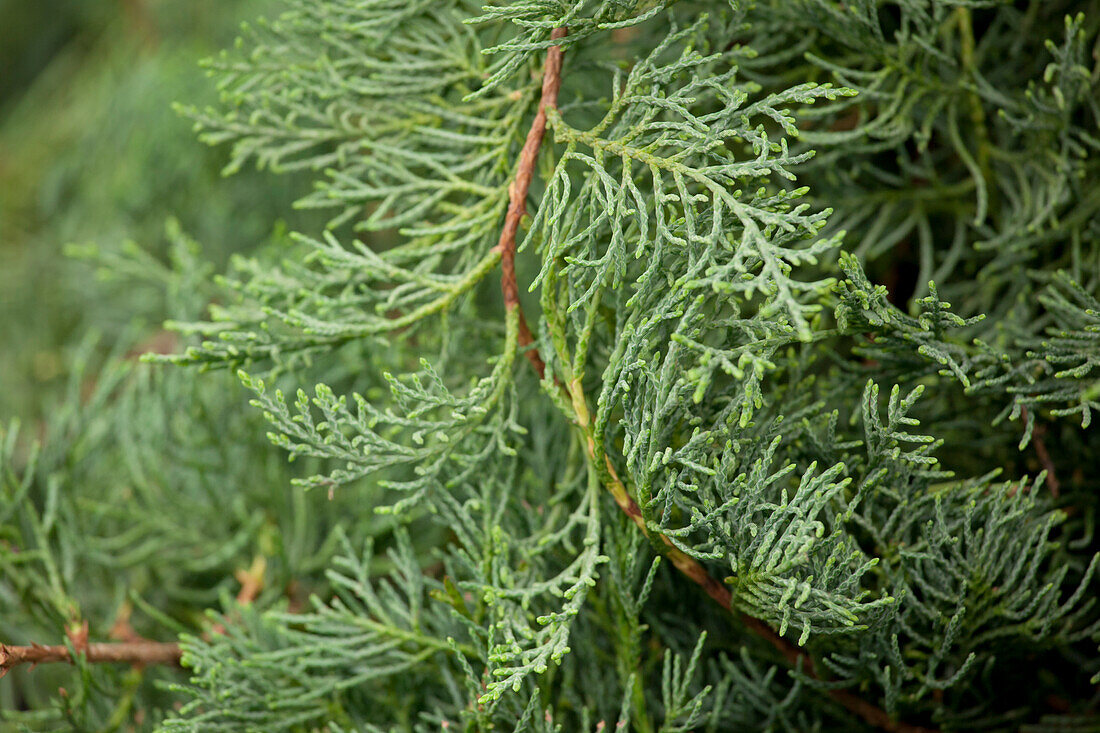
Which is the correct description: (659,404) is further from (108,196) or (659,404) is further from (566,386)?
(108,196)

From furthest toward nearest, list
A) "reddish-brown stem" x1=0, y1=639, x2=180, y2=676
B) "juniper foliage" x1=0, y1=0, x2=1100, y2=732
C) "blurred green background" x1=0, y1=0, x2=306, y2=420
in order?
"blurred green background" x1=0, y1=0, x2=306, y2=420, "reddish-brown stem" x1=0, y1=639, x2=180, y2=676, "juniper foliage" x1=0, y1=0, x2=1100, y2=732

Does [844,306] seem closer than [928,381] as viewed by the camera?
Yes

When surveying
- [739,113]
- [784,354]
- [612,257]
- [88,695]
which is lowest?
[88,695]

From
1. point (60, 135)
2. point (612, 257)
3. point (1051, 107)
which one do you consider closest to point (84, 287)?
point (60, 135)

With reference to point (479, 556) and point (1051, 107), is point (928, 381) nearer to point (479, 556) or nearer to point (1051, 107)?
point (1051, 107)

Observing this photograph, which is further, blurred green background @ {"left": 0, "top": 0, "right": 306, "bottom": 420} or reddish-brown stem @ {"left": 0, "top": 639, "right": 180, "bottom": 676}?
blurred green background @ {"left": 0, "top": 0, "right": 306, "bottom": 420}

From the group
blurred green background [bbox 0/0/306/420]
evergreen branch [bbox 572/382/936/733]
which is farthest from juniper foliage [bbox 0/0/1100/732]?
blurred green background [bbox 0/0/306/420]

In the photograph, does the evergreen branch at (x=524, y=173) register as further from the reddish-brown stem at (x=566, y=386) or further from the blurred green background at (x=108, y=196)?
the blurred green background at (x=108, y=196)

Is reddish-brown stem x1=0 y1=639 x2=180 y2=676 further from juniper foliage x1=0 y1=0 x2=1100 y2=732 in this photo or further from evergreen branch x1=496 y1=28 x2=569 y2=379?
evergreen branch x1=496 y1=28 x2=569 y2=379
